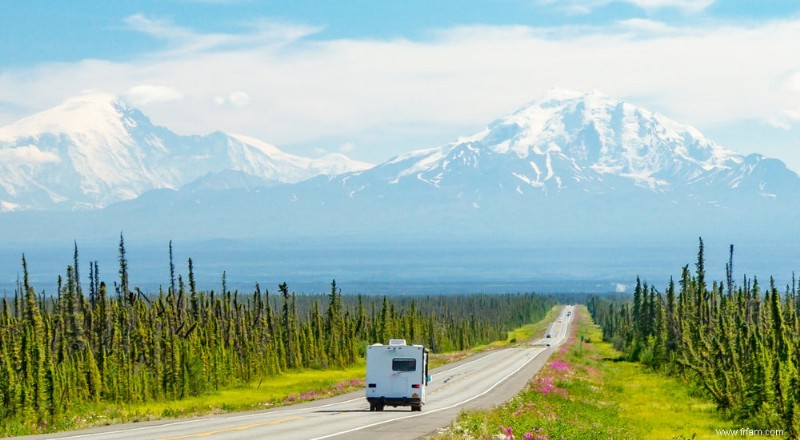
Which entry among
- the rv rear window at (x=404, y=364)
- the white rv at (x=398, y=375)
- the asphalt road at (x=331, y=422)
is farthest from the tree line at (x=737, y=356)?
the rv rear window at (x=404, y=364)

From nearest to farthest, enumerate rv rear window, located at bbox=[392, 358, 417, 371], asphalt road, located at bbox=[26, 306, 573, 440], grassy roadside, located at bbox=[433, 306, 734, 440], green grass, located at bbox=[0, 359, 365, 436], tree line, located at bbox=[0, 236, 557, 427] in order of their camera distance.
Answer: asphalt road, located at bbox=[26, 306, 573, 440]
grassy roadside, located at bbox=[433, 306, 734, 440]
green grass, located at bbox=[0, 359, 365, 436]
rv rear window, located at bbox=[392, 358, 417, 371]
tree line, located at bbox=[0, 236, 557, 427]

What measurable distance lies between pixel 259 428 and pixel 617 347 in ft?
472

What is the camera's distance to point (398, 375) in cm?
5903

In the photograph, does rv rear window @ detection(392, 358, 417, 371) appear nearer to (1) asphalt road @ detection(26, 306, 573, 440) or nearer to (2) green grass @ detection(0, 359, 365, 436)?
(1) asphalt road @ detection(26, 306, 573, 440)

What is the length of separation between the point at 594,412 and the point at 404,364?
1246 centimetres

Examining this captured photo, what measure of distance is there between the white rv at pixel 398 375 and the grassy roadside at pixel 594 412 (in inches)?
217

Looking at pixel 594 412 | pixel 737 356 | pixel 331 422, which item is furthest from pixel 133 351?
pixel 331 422

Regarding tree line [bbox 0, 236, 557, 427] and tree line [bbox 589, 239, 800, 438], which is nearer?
tree line [bbox 589, 239, 800, 438]

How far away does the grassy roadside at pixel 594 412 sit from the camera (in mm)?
43938

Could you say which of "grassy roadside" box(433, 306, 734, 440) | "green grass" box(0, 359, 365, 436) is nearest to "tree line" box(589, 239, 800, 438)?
"grassy roadside" box(433, 306, 734, 440)

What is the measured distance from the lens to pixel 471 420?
4606cm

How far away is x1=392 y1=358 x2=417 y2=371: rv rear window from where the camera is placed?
58875 mm

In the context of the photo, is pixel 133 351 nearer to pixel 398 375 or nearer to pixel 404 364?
pixel 398 375

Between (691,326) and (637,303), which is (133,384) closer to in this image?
(691,326)
